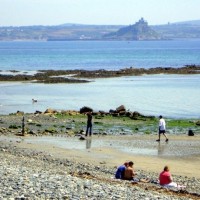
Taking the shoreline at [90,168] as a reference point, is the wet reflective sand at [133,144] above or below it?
below

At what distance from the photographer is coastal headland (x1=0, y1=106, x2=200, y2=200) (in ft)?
54.5

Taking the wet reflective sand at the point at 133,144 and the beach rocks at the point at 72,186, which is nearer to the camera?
the beach rocks at the point at 72,186

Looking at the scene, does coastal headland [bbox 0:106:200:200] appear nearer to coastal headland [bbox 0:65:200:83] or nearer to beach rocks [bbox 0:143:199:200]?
beach rocks [bbox 0:143:199:200]

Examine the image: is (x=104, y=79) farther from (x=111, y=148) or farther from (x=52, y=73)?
(x=111, y=148)

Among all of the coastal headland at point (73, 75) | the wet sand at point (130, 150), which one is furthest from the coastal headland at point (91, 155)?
the coastal headland at point (73, 75)

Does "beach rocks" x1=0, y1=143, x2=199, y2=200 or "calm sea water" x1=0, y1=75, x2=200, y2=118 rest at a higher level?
"beach rocks" x1=0, y1=143, x2=199, y2=200

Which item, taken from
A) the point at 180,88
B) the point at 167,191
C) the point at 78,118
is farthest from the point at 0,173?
the point at 180,88

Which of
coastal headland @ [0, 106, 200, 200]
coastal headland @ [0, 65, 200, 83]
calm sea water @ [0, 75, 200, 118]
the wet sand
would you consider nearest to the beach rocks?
coastal headland @ [0, 106, 200, 200]

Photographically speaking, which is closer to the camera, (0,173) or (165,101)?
(0,173)

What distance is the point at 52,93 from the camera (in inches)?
2483

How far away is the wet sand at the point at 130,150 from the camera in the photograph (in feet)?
83.7

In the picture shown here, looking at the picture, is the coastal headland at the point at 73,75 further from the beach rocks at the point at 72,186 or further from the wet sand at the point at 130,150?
the beach rocks at the point at 72,186

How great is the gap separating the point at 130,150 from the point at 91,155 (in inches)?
95.8

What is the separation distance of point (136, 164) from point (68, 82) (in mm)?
52509
